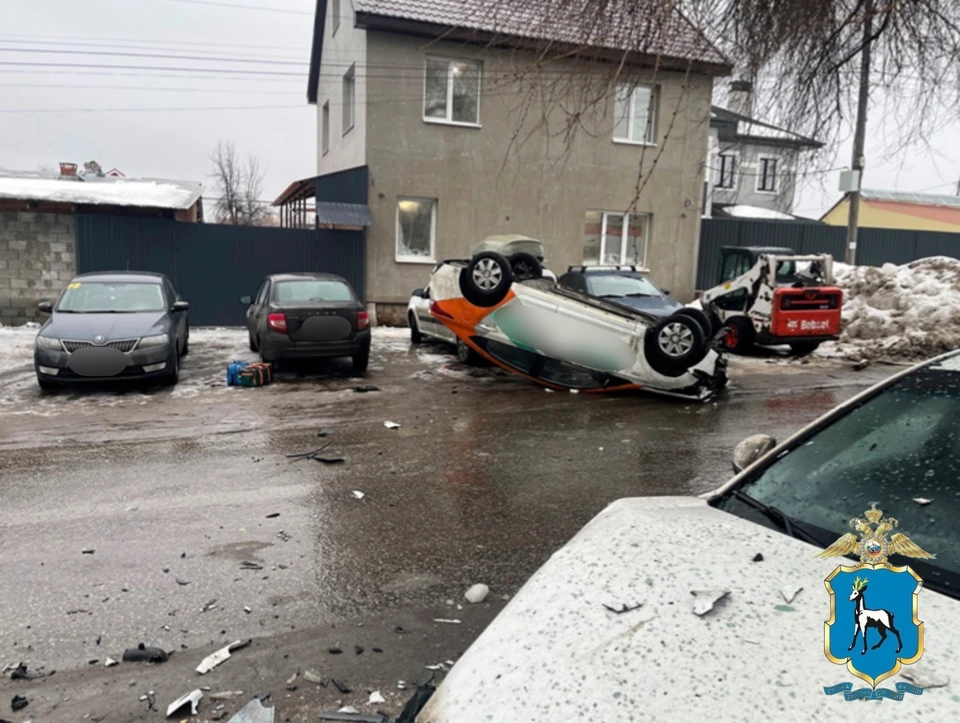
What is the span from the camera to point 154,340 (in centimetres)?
977

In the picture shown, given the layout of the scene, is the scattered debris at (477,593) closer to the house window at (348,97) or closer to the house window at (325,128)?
the house window at (348,97)

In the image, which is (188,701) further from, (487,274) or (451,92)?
(451,92)

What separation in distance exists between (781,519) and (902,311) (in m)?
15.4

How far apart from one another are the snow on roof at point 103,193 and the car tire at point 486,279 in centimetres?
930

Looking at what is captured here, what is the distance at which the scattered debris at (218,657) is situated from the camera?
3179 mm

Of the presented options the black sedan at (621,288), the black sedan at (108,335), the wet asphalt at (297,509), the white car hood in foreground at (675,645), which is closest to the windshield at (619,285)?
the black sedan at (621,288)

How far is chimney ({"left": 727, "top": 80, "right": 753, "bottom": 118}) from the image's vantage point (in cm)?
684

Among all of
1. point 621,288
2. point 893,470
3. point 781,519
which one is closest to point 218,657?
point 781,519

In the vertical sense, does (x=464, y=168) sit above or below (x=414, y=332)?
above

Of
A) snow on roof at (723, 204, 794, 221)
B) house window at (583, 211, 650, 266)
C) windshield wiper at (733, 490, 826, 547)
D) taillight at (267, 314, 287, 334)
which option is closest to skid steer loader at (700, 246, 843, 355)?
house window at (583, 211, 650, 266)

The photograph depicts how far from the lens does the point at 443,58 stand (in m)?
17.7

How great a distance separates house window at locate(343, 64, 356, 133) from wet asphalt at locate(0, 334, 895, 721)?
37.6ft

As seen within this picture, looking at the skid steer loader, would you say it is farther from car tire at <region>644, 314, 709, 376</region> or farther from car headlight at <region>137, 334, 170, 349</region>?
car headlight at <region>137, 334, 170, 349</region>

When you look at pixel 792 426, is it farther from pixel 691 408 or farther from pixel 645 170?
pixel 645 170
